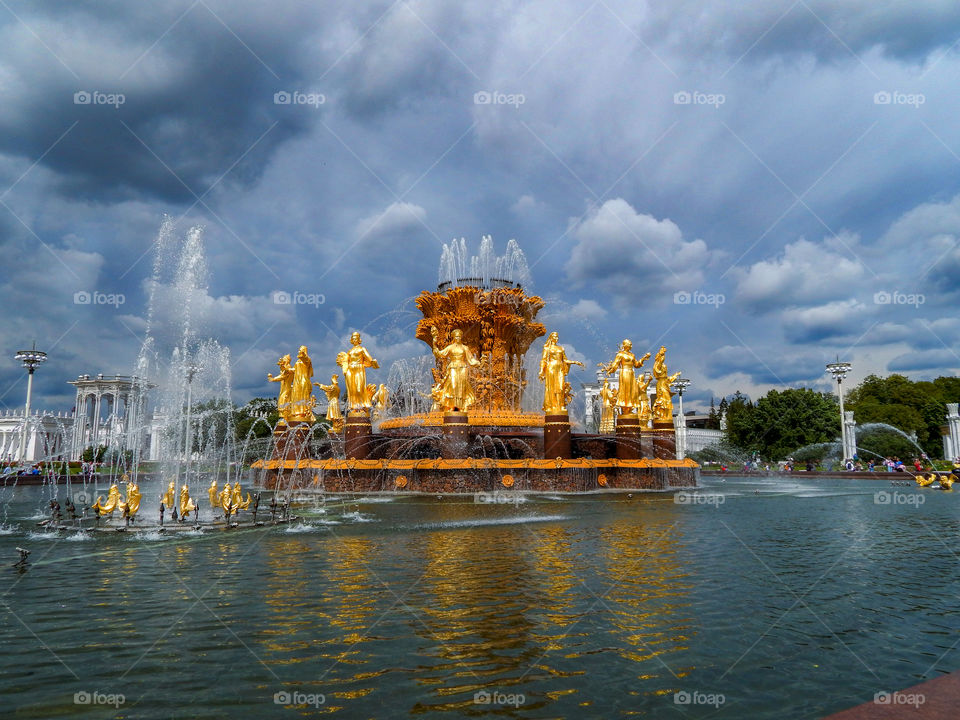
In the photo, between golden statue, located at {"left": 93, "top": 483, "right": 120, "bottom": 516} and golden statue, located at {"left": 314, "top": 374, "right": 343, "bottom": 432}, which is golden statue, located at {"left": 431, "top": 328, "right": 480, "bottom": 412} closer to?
golden statue, located at {"left": 314, "top": 374, "right": 343, "bottom": 432}

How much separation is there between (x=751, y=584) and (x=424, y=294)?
24.8 m

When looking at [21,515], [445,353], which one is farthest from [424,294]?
[21,515]

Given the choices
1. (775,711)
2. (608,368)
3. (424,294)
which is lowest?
(775,711)

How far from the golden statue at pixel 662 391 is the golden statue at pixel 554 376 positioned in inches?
213

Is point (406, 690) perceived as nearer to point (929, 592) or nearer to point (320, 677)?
point (320, 677)

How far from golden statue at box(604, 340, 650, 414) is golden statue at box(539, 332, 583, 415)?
2.39 meters

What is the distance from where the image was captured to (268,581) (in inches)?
349

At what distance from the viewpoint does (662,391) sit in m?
29.2

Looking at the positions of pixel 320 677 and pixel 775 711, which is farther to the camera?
pixel 320 677

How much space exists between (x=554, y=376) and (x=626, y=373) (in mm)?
3947

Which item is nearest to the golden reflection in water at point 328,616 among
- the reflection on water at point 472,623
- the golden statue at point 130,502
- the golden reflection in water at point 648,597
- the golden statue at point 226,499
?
the reflection on water at point 472,623

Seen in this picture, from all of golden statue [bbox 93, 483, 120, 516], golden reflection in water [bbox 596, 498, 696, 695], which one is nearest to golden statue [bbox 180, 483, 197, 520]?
golden statue [bbox 93, 483, 120, 516]

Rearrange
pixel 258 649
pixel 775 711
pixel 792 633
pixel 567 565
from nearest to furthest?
pixel 775 711 < pixel 258 649 < pixel 792 633 < pixel 567 565

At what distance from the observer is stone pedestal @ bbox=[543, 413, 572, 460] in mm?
24000
